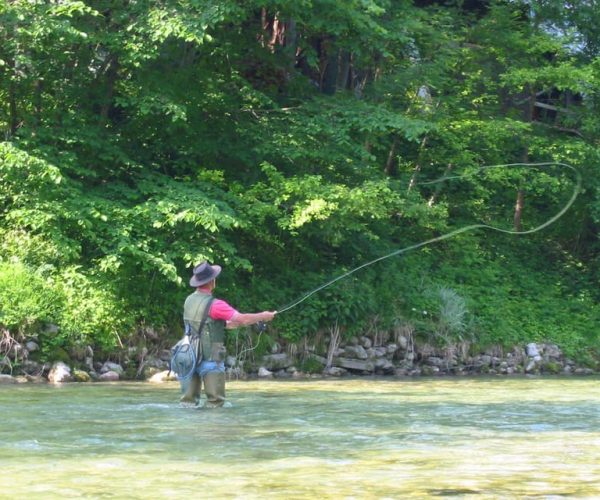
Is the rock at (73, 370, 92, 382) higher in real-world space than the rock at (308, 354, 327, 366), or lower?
lower

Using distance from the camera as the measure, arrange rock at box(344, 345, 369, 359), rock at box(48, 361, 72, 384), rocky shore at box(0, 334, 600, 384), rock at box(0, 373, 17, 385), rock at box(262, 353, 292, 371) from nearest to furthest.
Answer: rock at box(0, 373, 17, 385)
rock at box(48, 361, 72, 384)
rocky shore at box(0, 334, 600, 384)
rock at box(262, 353, 292, 371)
rock at box(344, 345, 369, 359)

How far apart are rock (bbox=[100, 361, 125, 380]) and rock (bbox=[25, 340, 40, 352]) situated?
1023 millimetres

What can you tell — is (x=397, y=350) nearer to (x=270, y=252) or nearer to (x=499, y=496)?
(x=270, y=252)

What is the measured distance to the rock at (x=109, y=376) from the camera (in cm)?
1545

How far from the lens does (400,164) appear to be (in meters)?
23.4

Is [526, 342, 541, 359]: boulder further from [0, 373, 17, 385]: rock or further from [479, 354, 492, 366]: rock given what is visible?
[0, 373, 17, 385]: rock

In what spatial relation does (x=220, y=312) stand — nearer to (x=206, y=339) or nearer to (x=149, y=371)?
(x=206, y=339)

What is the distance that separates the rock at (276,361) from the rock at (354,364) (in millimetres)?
941

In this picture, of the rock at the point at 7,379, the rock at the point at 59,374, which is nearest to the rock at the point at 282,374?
the rock at the point at 59,374

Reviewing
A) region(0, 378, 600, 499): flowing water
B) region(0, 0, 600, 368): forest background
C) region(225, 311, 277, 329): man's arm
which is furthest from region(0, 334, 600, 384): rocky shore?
region(225, 311, 277, 329): man's arm

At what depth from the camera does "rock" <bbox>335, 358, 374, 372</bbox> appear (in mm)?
18016

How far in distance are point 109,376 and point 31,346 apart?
118 cm

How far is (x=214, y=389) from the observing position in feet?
37.0

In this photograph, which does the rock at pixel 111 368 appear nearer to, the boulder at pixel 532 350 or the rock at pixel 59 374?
the rock at pixel 59 374
